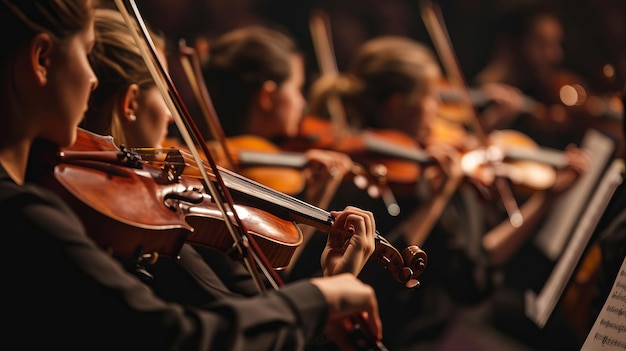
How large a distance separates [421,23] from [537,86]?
2.06 ft

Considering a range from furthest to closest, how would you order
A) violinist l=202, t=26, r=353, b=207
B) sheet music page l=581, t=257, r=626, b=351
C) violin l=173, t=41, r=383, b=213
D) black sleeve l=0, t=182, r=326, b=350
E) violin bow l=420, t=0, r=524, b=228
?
violin bow l=420, t=0, r=524, b=228, violinist l=202, t=26, r=353, b=207, violin l=173, t=41, r=383, b=213, sheet music page l=581, t=257, r=626, b=351, black sleeve l=0, t=182, r=326, b=350

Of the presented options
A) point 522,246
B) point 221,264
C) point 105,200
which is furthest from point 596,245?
point 522,246

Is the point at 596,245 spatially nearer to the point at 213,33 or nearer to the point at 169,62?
the point at 169,62

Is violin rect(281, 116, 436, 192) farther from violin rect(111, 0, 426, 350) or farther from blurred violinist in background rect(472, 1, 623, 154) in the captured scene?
violin rect(111, 0, 426, 350)

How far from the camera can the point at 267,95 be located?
2.41 meters

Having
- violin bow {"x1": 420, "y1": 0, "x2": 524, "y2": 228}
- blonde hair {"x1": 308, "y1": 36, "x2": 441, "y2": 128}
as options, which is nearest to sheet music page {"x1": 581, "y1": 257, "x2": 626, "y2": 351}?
blonde hair {"x1": 308, "y1": 36, "x2": 441, "y2": 128}

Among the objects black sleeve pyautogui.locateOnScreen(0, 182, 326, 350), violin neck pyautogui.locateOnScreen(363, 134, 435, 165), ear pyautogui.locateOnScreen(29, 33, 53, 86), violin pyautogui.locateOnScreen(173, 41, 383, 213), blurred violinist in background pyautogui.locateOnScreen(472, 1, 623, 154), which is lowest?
black sleeve pyautogui.locateOnScreen(0, 182, 326, 350)

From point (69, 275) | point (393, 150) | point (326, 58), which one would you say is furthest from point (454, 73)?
point (69, 275)

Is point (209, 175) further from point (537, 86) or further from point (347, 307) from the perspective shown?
point (537, 86)

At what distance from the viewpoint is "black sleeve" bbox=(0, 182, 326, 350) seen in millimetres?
933

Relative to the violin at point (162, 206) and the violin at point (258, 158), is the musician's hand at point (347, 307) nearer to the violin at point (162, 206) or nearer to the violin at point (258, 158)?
the violin at point (162, 206)

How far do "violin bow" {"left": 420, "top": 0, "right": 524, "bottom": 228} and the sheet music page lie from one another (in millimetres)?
1657

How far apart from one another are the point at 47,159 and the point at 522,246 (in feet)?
7.83

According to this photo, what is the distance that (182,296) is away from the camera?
1208mm
